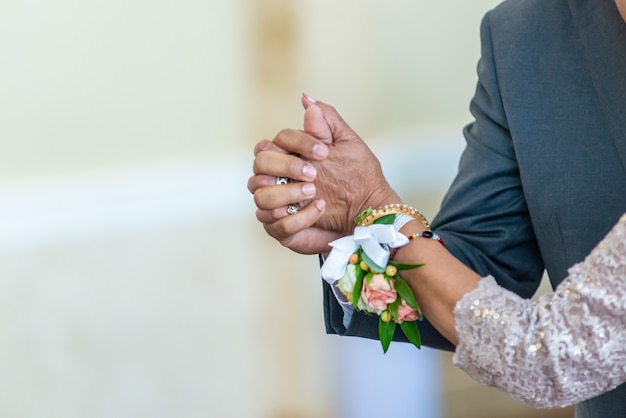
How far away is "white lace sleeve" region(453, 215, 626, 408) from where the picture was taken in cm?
72

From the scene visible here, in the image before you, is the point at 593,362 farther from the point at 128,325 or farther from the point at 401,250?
the point at 128,325

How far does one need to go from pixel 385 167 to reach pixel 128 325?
568 millimetres

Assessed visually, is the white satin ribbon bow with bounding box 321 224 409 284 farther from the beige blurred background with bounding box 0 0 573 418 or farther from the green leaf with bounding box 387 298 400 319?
the beige blurred background with bounding box 0 0 573 418

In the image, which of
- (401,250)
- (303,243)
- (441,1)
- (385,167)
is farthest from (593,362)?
(441,1)

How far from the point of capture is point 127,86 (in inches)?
54.6

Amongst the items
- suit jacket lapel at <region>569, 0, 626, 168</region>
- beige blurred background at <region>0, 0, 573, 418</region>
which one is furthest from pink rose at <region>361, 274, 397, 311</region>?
beige blurred background at <region>0, 0, 573, 418</region>

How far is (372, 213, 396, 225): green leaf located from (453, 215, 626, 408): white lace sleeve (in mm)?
160

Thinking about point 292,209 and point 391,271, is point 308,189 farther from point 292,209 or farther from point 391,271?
point 391,271

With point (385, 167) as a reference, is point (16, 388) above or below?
below

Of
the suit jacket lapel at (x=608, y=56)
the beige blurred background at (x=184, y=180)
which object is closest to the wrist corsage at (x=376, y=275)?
the suit jacket lapel at (x=608, y=56)

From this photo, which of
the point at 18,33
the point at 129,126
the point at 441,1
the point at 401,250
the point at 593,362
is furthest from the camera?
the point at 441,1

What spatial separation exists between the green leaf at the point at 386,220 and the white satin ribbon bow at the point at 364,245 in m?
0.02

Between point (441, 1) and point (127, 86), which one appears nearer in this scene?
point (127, 86)

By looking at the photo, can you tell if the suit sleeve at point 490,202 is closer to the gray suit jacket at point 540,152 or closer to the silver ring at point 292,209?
the gray suit jacket at point 540,152
